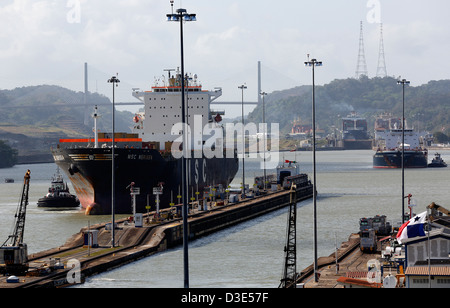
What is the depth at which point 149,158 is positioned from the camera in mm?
70750

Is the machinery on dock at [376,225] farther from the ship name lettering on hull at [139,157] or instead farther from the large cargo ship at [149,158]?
the ship name lettering on hull at [139,157]

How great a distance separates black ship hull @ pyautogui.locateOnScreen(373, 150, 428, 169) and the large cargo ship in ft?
316

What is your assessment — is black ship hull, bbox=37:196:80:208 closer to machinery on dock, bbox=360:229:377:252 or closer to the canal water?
the canal water

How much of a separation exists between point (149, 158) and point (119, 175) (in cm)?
346

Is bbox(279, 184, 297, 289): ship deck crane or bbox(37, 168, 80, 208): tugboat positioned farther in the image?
bbox(37, 168, 80, 208): tugboat

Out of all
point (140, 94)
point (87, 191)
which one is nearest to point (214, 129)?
Answer: point (140, 94)

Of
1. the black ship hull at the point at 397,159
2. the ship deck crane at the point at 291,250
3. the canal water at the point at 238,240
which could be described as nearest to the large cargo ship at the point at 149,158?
the canal water at the point at 238,240

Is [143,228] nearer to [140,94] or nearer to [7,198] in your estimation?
[140,94]

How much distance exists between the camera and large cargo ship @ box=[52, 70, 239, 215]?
225ft

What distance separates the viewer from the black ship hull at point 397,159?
185m

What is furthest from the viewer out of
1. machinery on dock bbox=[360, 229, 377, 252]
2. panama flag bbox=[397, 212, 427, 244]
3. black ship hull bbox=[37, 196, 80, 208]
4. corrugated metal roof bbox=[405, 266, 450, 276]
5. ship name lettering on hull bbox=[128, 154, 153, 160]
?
black ship hull bbox=[37, 196, 80, 208]

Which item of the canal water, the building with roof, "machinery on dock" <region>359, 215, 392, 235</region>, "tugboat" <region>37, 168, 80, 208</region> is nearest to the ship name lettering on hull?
the canal water

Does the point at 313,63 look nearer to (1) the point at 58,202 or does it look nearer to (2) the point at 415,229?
(2) the point at 415,229
